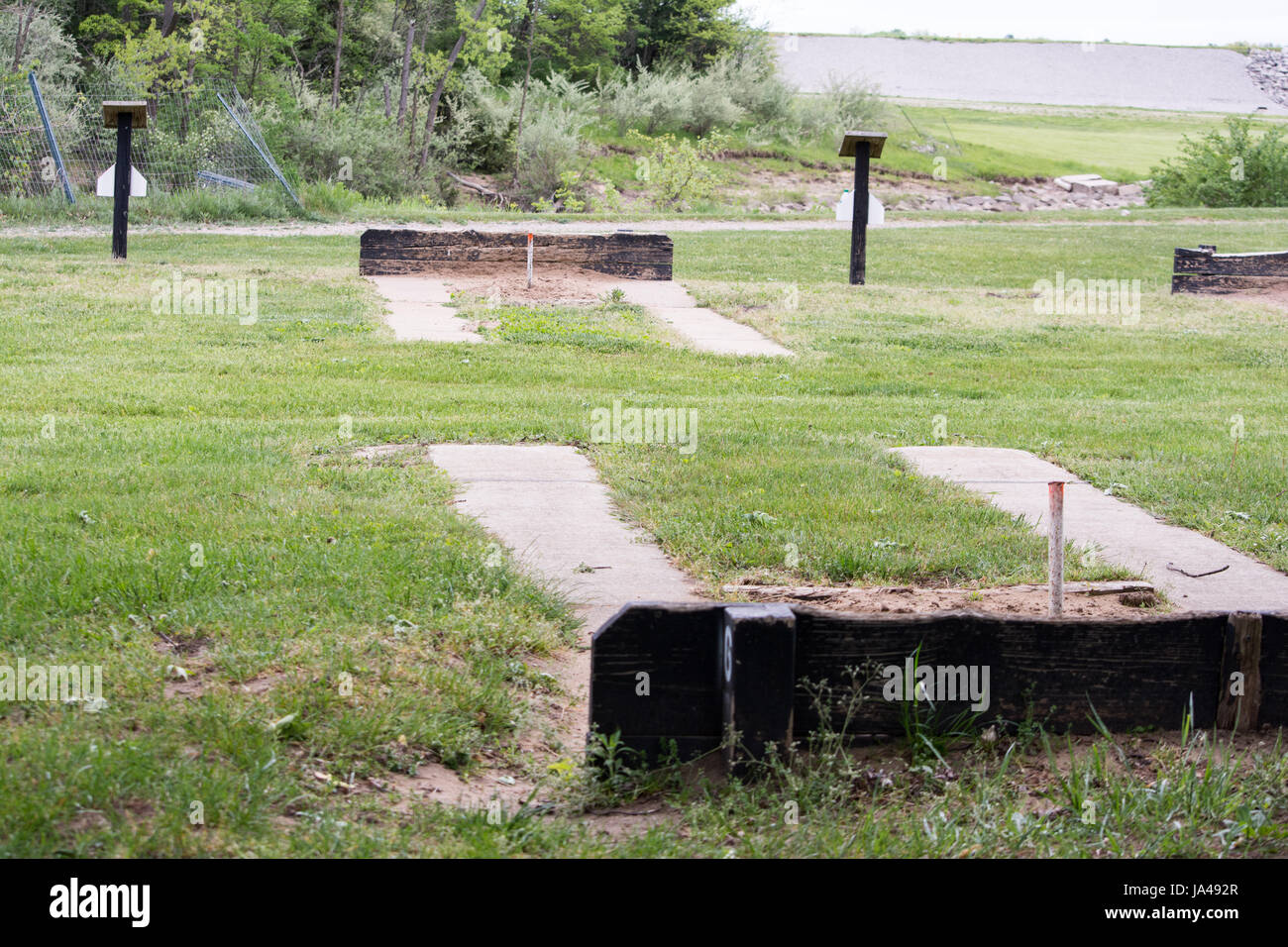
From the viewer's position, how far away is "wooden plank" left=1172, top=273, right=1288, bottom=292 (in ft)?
Result: 60.7

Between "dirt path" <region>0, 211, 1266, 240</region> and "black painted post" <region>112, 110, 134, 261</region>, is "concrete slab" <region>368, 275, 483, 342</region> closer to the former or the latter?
"black painted post" <region>112, 110, 134, 261</region>

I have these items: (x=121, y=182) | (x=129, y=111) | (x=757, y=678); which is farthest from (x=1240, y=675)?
(x=121, y=182)

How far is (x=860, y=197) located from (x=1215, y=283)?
217 inches

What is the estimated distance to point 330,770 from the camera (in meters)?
3.72

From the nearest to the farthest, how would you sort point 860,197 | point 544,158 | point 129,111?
point 129,111, point 860,197, point 544,158

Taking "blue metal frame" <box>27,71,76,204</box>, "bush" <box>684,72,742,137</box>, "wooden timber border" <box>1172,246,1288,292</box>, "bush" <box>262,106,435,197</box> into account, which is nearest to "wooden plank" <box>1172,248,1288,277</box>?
"wooden timber border" <box>1172,246,1288,292</box>

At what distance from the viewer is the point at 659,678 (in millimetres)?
3828

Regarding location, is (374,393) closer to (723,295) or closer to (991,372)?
(991,372)

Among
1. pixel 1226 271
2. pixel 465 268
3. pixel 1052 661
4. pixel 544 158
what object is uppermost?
pixel 544 158

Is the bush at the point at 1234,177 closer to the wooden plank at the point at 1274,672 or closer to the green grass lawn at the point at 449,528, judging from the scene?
the green grass lawn at the point at 449,528

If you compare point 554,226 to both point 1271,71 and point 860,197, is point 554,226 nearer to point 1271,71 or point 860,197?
point 860,197

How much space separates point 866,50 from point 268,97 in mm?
46679

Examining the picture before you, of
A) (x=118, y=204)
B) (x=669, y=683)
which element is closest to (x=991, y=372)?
(x=669, y=683)

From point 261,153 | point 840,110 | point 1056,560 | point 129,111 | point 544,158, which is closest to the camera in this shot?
point 1056,560
